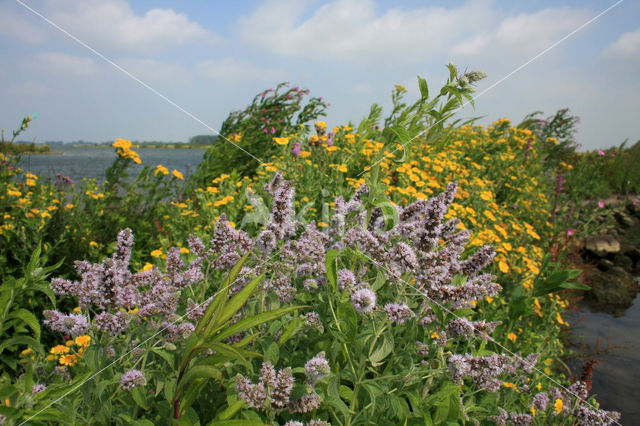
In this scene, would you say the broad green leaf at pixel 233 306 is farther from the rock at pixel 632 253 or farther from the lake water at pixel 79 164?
the rock at pixel 632 253

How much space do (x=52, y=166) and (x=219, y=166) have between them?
2806 mm

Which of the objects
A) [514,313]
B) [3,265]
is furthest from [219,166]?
[514,313]

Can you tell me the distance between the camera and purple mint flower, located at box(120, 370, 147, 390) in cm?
141

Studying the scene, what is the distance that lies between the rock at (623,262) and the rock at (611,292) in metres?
0.82

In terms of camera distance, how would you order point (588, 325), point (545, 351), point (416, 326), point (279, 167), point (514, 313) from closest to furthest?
1. point (416, 326)
2. point (514, 313)
3. point (545, 351)
4. point (279, 167)
5. point (588, 325)

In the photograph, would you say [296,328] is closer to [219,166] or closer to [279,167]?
[279,167]

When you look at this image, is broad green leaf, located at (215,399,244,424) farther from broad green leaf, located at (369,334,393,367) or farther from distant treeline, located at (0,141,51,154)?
distant treeline, located at (0,141,51,154)

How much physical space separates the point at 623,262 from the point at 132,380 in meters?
9.59

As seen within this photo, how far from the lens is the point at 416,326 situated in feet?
6.18

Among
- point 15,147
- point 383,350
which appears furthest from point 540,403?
point 15,147

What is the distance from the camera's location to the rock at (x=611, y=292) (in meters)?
6.07

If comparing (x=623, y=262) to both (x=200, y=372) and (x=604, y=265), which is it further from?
(x=200, y=372)

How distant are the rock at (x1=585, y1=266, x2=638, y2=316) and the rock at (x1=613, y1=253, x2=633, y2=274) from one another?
816 millimetres

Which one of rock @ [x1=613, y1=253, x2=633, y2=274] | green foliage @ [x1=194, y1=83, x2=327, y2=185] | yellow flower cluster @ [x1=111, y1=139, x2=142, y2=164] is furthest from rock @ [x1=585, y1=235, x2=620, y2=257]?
yellow flower cluster @ [x1=111, y1=139, x2=142, y2=164]
